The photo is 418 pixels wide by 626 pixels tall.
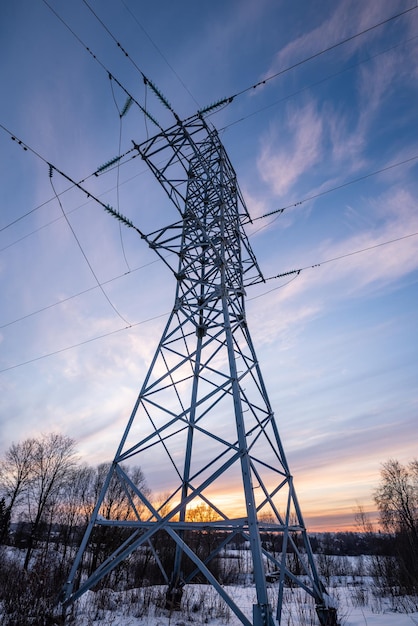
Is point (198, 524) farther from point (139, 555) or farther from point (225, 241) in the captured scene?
point (139, 555)

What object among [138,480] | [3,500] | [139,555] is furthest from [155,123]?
[3,500]

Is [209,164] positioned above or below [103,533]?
above

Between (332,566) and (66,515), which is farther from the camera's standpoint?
(66,515)

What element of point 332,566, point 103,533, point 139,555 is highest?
point 103,533

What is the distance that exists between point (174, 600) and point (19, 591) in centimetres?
321

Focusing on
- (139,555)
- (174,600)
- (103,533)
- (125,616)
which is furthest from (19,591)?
(139,555)

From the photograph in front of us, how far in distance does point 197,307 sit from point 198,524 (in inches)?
188

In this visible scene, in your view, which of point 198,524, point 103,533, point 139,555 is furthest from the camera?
point 139,555

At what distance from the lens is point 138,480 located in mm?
44344

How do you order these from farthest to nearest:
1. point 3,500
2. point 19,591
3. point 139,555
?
1. point 3,500
2. point 139,555
3. point 19,591

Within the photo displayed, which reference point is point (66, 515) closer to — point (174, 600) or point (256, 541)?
point (174, 600)

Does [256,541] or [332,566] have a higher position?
[256,541]

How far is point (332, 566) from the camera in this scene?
133 feet

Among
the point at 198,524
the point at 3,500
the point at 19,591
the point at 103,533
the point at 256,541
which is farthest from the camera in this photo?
the point at 3,500
